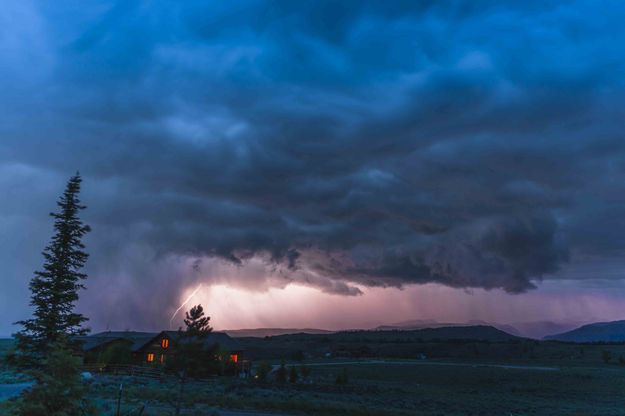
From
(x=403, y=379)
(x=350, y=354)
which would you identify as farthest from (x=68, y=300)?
(x=350, y=354)

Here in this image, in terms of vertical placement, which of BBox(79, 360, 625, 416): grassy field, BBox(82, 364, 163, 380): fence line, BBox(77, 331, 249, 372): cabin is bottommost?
BBox(79, 360, 625, 416): grassy field

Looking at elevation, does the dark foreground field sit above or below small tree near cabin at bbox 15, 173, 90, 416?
below

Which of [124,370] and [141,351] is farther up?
[141,351]

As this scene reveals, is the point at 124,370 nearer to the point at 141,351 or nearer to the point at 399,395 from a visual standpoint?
the point at 141,351

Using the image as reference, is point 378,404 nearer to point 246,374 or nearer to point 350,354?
point 246,374

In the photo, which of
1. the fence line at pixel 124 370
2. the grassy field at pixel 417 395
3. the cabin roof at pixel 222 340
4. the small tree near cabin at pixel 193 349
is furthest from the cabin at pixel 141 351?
the small tree near cabin at pixel 193 349

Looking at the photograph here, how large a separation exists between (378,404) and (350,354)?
11193cm

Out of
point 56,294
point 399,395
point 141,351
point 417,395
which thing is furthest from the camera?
point 141,351

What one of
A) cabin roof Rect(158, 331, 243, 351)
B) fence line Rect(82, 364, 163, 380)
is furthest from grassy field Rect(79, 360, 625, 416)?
cabin roof Rect(158, 331, 243, 351)

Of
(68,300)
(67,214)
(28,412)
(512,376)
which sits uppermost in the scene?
(67,214)

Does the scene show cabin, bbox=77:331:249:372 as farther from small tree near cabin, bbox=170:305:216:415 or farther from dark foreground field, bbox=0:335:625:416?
small tree near cabin, bbox=170:305:216:415

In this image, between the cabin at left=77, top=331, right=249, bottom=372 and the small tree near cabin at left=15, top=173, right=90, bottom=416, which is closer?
the small tree near cabin at left=15, top=173, right=90, bottom=416

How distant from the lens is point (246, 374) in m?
75.1

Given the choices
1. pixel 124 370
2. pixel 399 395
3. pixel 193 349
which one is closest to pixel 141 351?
pixel 124 370
